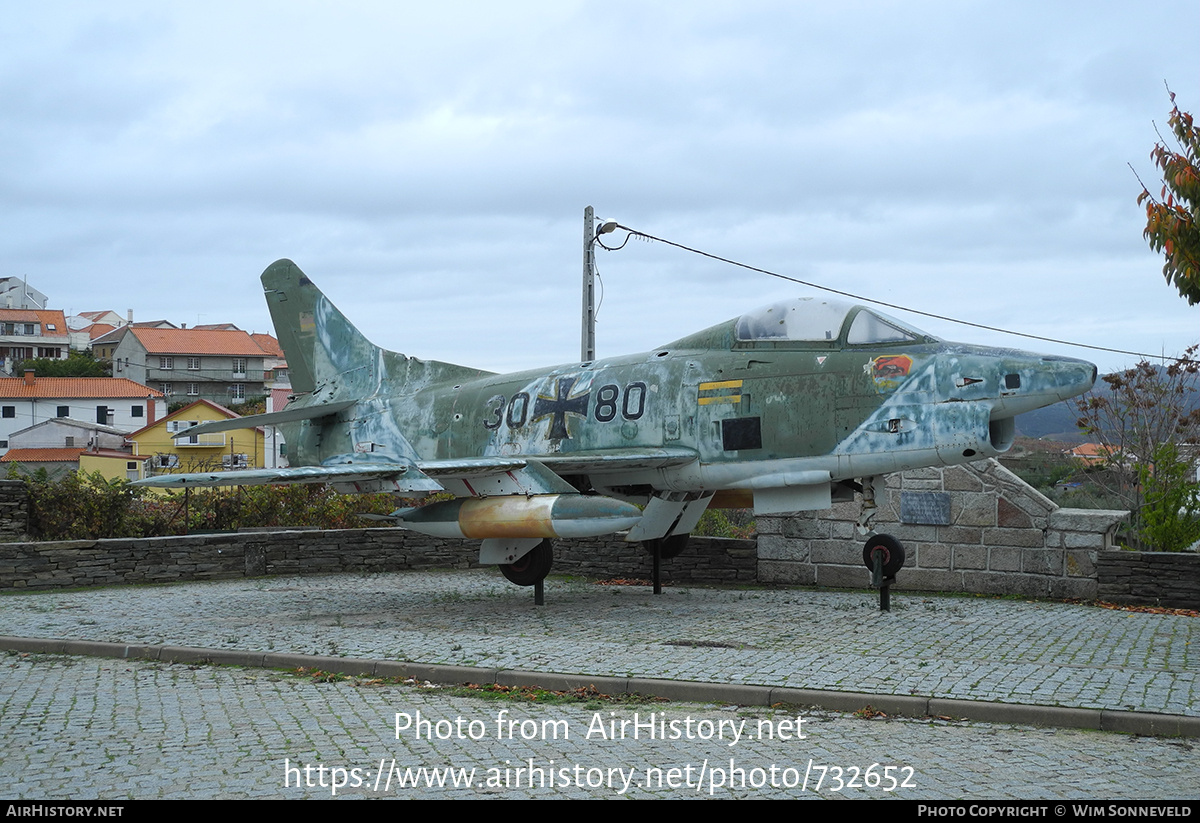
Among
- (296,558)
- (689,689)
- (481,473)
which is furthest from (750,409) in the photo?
(296,558)

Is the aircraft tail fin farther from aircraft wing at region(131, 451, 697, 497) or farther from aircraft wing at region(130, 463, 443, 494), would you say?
aircraft wing at region(131, 451, 697, 497)

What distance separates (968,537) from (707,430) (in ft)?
14.7

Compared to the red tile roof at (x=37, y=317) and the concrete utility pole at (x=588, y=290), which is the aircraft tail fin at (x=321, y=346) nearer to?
the concrete utility pole at (x=588, y=290)

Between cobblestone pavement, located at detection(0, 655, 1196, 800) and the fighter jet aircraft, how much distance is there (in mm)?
4781

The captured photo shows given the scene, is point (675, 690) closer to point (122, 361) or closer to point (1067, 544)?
point (1067, 544)

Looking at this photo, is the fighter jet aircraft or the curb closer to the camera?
the curb

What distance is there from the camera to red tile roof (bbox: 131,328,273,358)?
92188 millimetres

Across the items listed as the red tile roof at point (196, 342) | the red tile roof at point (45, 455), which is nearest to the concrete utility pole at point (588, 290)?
the red tile roof at point (45, 455)

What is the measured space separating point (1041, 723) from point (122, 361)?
315ft

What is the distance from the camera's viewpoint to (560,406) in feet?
47.2

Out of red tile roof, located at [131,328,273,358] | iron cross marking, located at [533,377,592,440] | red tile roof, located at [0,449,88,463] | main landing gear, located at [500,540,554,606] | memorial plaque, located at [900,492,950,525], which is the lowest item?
main landing gear, located at [500,540,554,606]

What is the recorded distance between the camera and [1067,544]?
14078mm

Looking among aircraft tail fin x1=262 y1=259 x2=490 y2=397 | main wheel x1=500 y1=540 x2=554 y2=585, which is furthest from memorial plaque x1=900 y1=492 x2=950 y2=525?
aircraft tail fin x1=262 y1=259 x2=490 y2=397

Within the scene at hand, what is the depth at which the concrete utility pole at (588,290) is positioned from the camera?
2090 cm
